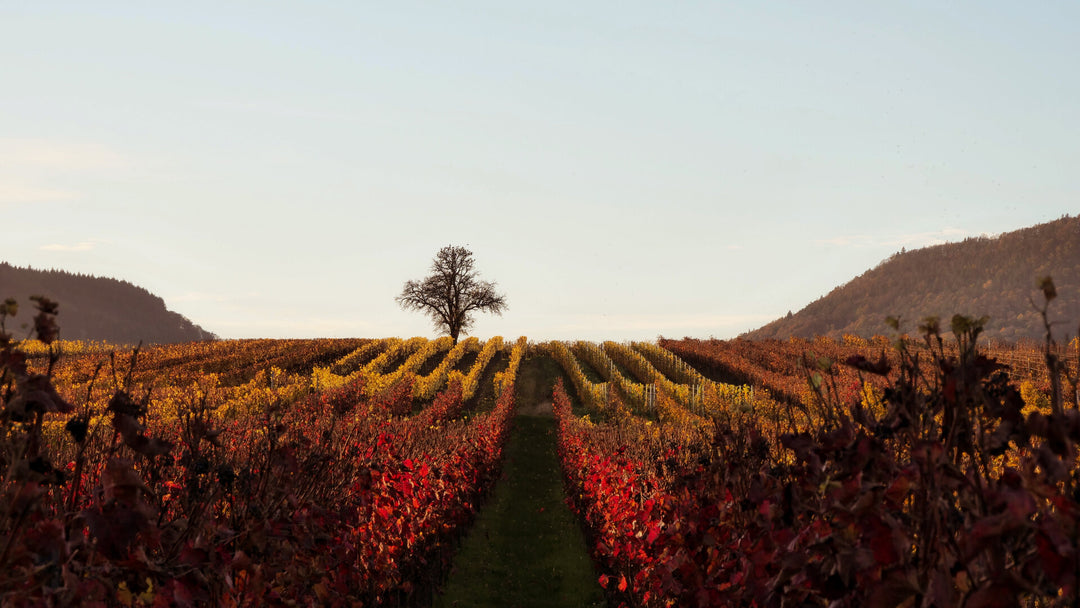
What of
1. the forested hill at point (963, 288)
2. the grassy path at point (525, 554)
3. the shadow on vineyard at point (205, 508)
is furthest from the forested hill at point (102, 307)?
the shadow on vineyard at point (205, 508)

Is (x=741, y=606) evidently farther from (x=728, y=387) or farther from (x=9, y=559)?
(x=728, y=387)

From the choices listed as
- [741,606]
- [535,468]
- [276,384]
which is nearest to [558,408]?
[535,468]

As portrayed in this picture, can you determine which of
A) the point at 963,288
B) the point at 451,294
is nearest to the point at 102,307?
the point at 451,294

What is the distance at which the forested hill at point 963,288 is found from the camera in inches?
4385

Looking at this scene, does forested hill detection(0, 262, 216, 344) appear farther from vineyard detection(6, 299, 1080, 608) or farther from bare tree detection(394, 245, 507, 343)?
vineyard detection(6, 299, 1080, 608)

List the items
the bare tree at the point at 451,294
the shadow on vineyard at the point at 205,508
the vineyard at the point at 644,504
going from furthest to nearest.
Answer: the bare tree at the point at 451,294 → the shadow on vineyard at the point at 205,508 → the vineyard at the point at 644,504

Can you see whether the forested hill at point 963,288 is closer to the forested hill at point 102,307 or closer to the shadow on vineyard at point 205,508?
the forested hill at point 102,307

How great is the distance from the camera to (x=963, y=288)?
128 m

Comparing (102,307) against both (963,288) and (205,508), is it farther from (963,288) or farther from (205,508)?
(963,288)

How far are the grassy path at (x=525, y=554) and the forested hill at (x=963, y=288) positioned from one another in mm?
100794

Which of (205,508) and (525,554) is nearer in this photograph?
(205,508)

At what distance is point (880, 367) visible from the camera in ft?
9.12

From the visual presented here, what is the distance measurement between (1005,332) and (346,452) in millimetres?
116850

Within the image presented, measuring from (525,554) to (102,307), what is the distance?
A: 131 metres
